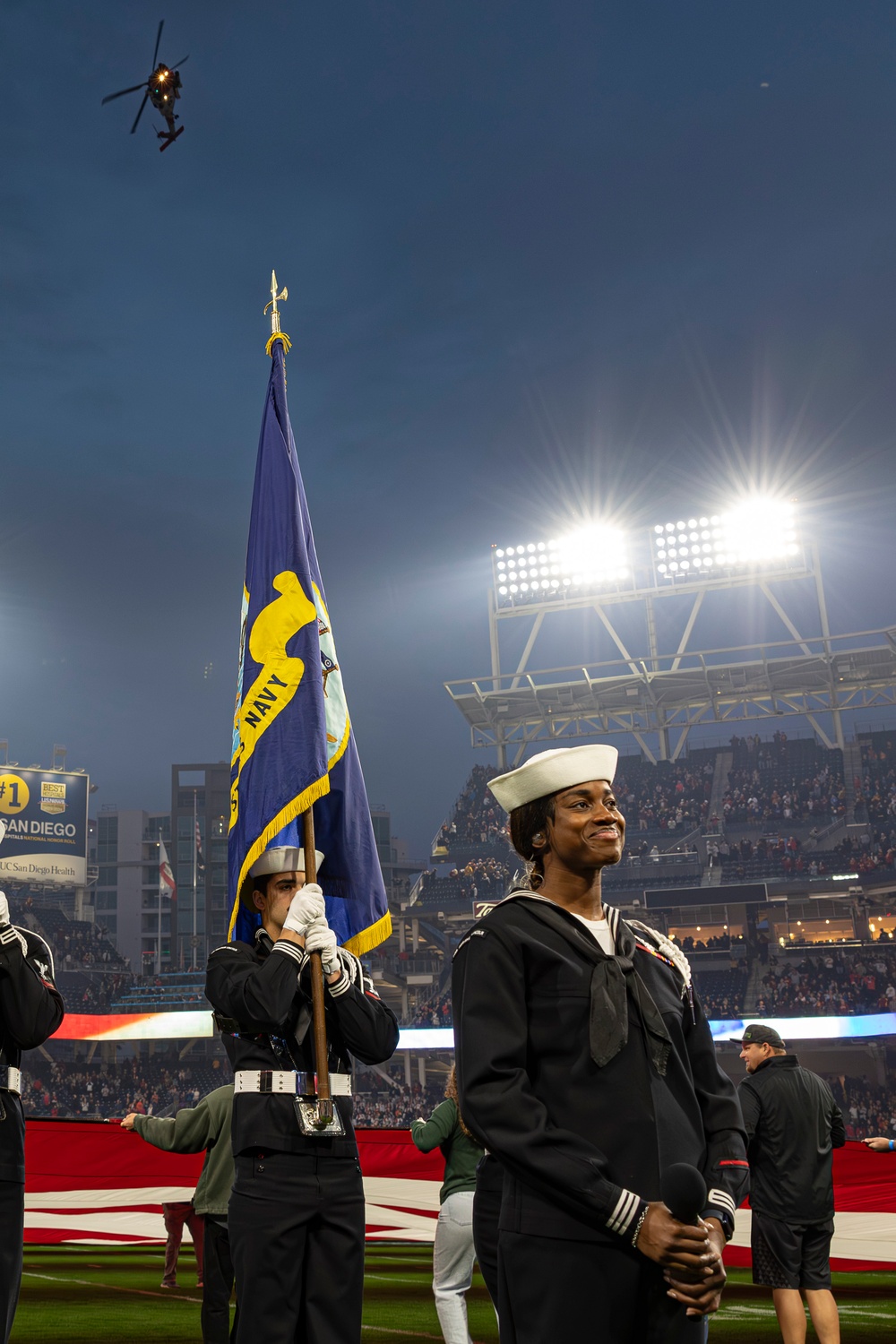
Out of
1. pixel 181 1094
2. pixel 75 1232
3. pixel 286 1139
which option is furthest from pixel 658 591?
pixel 286 1139

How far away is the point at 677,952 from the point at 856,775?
40.9m

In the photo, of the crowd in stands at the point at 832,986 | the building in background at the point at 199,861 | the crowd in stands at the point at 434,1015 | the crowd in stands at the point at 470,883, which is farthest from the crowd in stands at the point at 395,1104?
the building in background at the point at 199,861

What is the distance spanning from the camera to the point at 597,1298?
8.91 feet

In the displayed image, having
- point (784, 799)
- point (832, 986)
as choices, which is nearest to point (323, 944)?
point (832, 986)

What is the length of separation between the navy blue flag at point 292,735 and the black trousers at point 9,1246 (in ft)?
4.35

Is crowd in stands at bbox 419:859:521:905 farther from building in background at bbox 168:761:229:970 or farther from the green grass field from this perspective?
the green grass field

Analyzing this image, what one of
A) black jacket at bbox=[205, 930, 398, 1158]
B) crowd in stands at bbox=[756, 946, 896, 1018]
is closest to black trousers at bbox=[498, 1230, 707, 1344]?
black jacket at bbox=[205, 930, 398, 1158]

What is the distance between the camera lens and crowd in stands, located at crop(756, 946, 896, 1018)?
33156mm

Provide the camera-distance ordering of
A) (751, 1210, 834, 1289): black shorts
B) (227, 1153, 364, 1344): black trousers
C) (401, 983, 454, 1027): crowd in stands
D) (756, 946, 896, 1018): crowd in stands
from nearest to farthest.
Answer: (227, 1153, 364, 1344): black trousers < (751, 1210, 834, 1289): black shorts < (756, 946, 896, 1018): crowd in stands < (401, 983, 454, 1027): crowd in stands

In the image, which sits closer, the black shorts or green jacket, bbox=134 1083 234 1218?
green jacket, bbox=134 1083 234 1218

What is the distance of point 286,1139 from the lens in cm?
462

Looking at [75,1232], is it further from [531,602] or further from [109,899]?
[109,899]

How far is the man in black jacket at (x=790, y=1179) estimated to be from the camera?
767 centimetres

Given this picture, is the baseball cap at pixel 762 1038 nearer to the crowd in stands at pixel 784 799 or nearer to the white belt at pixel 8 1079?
the white belt at pixel 8 1079
